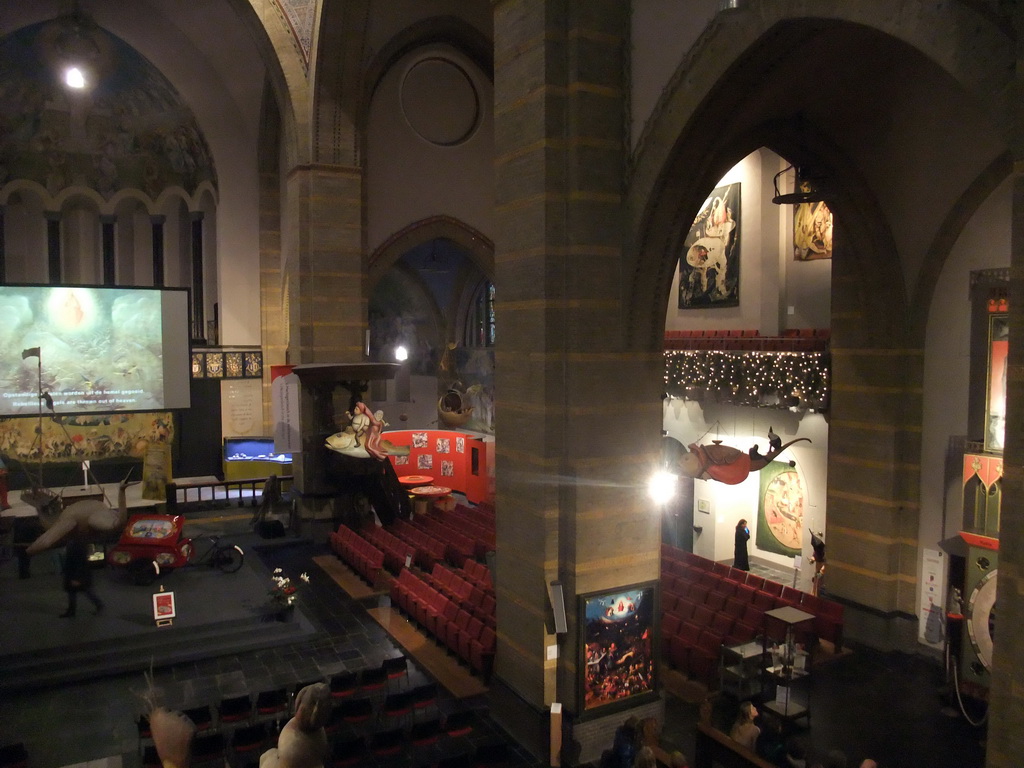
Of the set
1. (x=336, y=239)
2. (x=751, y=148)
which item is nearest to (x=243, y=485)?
(x=336, y=239)

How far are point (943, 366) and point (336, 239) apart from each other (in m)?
12.8

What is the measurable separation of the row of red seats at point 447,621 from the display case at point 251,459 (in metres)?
9.47

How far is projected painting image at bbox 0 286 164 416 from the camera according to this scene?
1653 centimetres

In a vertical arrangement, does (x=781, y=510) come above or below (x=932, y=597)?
above

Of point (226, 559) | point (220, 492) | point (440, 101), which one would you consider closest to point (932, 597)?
point (226, 559)

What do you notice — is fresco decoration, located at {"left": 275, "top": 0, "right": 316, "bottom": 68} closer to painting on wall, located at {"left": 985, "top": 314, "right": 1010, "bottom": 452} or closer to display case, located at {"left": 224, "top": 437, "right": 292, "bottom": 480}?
display case, located at {"left": 224, "top": 437, "right": 292, "bottom": 480}

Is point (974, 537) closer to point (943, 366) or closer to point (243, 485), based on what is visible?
point (943, 366)

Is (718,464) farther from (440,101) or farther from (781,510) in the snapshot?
(440,101)

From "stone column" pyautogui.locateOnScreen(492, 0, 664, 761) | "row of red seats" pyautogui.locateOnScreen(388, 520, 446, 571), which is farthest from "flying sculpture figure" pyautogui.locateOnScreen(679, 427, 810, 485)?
"row of red seats" pyautogui.locateOnScreen(388, 520, 446, 571)

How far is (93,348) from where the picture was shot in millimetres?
17203

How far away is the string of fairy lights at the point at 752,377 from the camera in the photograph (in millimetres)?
13664

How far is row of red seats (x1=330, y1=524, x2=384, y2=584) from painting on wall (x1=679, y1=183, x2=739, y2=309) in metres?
8.66

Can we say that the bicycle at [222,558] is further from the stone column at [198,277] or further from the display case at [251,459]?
the stone column at [198,277]

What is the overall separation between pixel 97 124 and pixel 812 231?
19903 millimetres
